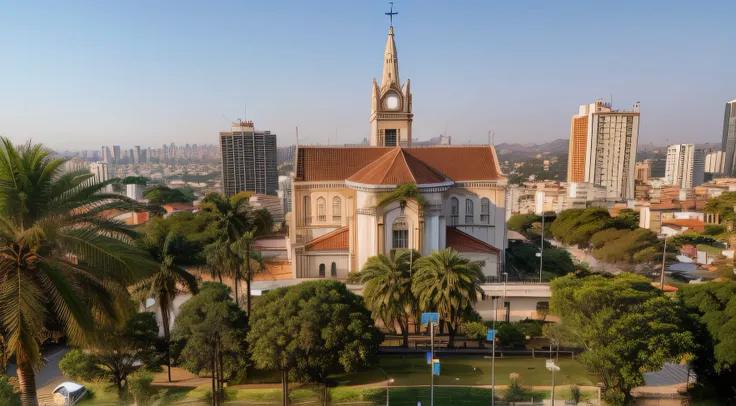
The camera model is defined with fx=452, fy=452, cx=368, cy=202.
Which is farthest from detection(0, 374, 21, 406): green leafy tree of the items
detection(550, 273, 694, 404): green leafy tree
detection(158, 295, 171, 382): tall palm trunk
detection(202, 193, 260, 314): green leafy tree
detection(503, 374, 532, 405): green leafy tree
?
detection(550, 273, 694, 404): green leafy tree

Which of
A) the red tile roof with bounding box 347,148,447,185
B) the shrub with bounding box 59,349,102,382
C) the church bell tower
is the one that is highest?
the church bell tower

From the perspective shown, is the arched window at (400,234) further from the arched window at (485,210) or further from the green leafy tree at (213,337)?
the green leafy tree at (213,337)

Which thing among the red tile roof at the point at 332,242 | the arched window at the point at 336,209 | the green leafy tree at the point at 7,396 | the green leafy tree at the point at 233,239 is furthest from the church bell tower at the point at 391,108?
the green leafy tree at the point at 7,396

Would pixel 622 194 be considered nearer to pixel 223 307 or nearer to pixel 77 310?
pixel 223 307

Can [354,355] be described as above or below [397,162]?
below

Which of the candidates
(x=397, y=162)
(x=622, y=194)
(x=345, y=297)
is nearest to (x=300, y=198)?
(x=397, y=162)

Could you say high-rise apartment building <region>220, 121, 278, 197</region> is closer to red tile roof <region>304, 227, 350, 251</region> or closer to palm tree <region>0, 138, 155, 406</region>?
red tile roof <region>304, 227, 350, 251</region>
